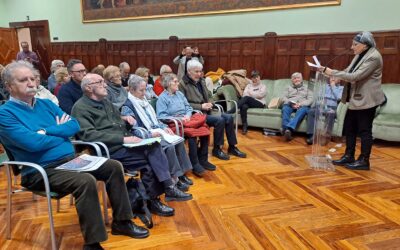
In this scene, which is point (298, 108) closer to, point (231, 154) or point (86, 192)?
point (231, 154)

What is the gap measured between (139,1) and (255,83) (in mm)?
3714

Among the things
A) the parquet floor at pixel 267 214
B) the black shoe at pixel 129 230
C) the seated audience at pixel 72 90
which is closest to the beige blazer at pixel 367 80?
the parquet floor at pixel 267 214

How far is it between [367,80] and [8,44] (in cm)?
1004

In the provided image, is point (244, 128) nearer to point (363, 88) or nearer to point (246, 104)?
point (246, 104)

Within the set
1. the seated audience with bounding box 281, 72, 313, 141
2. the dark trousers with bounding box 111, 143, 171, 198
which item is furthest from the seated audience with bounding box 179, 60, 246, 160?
the dark trousers with bounding box 111, 143, 171, 198

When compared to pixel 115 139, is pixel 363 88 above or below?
above

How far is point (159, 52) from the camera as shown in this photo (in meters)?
7.18

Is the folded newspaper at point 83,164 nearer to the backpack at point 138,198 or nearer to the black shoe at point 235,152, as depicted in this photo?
the backpack at point 138,198

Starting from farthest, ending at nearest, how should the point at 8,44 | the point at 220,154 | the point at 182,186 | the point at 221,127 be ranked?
the point at 8,44
the point at 220,154
the point at 221,127
the point at 182,186

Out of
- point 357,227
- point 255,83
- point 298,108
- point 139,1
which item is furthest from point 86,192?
point 139,1

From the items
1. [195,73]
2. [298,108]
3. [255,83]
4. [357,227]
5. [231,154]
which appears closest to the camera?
[357,227]

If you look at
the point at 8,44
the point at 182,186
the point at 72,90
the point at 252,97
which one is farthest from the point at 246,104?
the point at 8,44

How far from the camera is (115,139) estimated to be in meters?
2.38

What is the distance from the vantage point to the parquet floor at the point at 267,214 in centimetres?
214
